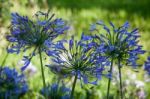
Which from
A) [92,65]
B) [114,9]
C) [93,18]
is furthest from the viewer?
[114,9]

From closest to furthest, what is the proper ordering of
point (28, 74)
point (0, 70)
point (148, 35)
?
point (0, 70), point (28, 74), point (148, 35)

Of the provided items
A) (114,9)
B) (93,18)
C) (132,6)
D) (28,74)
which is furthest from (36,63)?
(132,6)

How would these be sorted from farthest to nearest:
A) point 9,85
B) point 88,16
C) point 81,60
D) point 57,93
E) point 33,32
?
point 88,16 → point 9,85 → point 57,93 → point 33,32 → point 81,60

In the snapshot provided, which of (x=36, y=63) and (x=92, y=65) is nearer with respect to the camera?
(x=92, y=65)

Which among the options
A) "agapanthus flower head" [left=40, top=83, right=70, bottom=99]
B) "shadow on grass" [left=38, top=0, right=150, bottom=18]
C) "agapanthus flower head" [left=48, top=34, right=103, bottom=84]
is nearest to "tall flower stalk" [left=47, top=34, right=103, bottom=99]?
"agapanthus flower head" [left=48, top=34, right=103, bottom=84]

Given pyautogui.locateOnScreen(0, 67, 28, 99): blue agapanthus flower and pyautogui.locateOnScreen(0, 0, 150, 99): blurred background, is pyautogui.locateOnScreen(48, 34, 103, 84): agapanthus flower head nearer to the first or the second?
pyautogui.locateOnScreen(0, 67, 28, 99): blue agapanthus flower

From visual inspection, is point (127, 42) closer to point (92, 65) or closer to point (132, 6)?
point (92, 65)

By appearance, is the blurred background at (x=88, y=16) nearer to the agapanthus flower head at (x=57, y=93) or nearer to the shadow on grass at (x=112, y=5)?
the shadow on grass at (x=112, y=5)

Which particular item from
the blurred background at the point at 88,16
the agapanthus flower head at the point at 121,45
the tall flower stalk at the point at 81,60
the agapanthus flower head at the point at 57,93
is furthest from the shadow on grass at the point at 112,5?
the tall flower stalk at the point at 81,60

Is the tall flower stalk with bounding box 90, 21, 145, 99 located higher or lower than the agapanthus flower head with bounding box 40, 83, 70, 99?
higher

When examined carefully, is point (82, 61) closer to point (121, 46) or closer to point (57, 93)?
point (121, 46)

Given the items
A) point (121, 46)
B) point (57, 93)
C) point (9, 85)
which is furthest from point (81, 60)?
point (9, 85)
